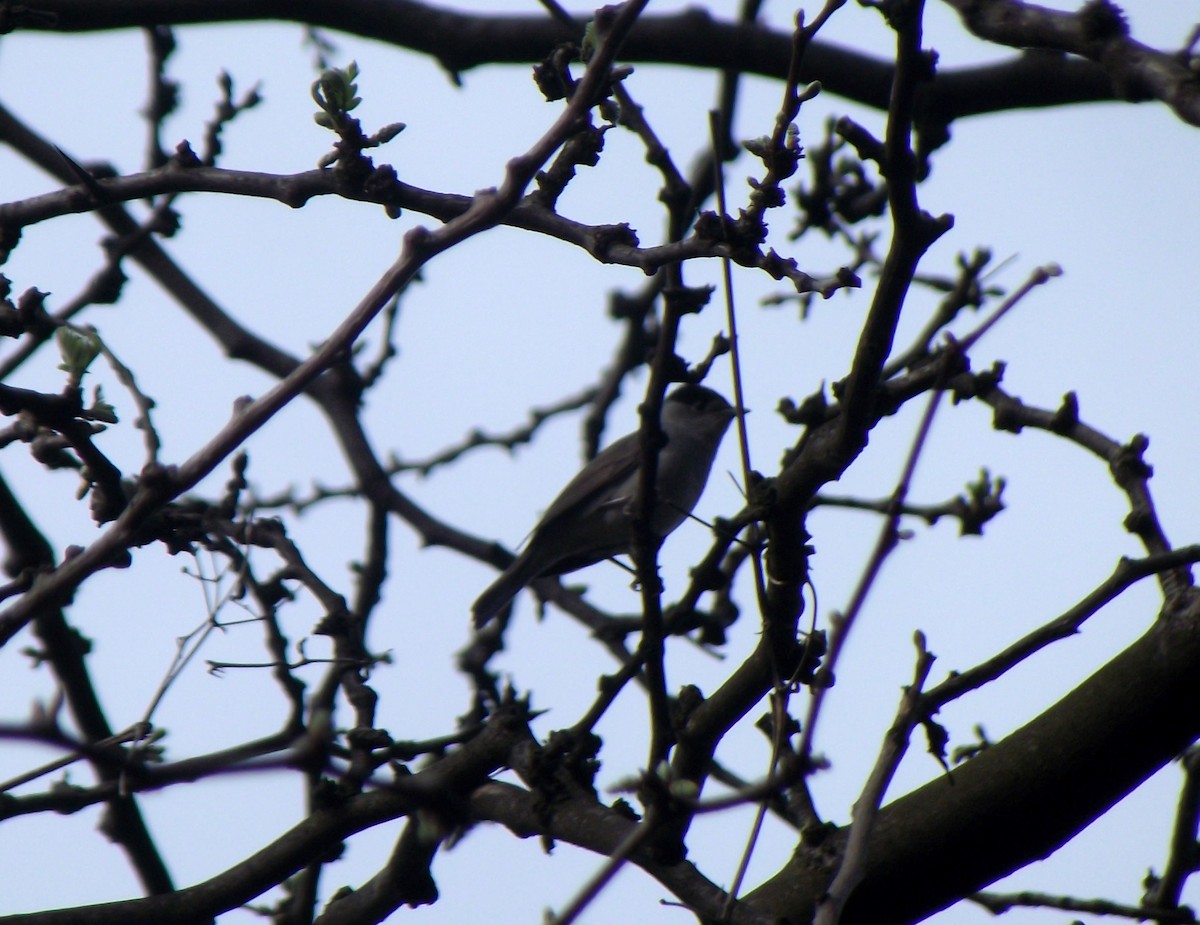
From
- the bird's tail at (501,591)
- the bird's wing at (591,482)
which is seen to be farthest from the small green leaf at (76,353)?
the bird's wing at (591,482)

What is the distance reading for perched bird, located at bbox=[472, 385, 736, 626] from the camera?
7.07m

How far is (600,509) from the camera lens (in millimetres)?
7465

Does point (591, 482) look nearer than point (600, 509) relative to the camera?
No

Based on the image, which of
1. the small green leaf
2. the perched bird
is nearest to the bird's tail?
the perched bird

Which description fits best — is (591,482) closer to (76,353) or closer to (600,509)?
(600,509)

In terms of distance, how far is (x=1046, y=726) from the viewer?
10.6 ft

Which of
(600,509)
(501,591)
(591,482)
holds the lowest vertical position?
(501,591)

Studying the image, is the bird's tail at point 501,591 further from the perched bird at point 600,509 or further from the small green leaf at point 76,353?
the small green leaf at point 76,353

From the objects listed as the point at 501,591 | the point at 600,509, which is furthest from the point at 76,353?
the point at 600,509

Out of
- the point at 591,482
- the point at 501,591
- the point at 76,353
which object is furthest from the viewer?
the point at 591,482

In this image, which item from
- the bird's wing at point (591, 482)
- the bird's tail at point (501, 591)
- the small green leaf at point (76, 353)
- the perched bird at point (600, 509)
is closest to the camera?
the small green leaf at point (76, 353)

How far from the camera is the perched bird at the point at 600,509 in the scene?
707 cm

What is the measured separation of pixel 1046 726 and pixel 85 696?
10.2 feet

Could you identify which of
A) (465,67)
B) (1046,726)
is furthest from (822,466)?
(465,67)
